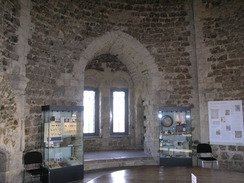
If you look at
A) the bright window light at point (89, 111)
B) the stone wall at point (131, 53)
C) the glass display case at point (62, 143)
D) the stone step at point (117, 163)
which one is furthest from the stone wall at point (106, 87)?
the glass display case at point (62, 143)

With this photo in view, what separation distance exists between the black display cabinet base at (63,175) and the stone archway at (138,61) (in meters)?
2.29

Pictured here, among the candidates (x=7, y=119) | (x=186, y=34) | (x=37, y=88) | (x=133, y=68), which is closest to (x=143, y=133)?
(x=133, y=68)

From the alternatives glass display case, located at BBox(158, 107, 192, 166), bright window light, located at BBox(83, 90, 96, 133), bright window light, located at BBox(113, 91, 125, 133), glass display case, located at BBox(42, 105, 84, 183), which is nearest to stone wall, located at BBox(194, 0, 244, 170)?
glass display case, located at BBox(158, 107, 192, 166)

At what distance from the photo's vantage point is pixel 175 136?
19.6 ft

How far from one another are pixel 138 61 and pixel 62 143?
11.6 ft

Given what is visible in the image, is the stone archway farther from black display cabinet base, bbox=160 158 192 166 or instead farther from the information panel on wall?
the information panel on wall

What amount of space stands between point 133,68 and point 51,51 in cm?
307

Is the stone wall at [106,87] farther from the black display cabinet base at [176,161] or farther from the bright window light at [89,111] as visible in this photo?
the black display cabinet base at [176,161]

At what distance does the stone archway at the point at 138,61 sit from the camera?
6.32 m

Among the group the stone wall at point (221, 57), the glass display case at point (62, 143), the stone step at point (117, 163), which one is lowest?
the stone step at point (117, 163)

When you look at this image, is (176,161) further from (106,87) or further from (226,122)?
(106,87)

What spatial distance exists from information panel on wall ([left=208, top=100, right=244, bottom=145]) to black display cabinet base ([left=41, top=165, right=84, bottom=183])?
351 centimetres

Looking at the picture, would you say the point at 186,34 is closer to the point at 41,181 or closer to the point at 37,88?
the point at 37,88

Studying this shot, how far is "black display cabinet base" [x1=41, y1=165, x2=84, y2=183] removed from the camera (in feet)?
15.3
